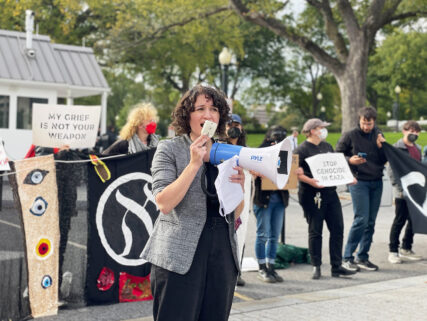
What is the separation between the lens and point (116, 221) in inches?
223

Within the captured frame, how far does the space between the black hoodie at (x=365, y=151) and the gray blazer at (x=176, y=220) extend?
502 cm

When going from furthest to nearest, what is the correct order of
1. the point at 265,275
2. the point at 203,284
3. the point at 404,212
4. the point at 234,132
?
the point at 404,212 → the point at 265,275 → the point at 234,132 → the point at 203,284

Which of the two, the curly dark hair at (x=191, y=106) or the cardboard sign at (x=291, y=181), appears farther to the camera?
the cardboard sign at (x=291, y=181)

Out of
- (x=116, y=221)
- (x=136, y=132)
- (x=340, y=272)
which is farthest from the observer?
(x=340, y=272)

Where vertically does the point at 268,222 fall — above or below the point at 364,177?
below

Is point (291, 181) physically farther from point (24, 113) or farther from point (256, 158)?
point (24, 113)

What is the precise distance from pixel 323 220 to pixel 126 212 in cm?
268

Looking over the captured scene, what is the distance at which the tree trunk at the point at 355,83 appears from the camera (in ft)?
63.2

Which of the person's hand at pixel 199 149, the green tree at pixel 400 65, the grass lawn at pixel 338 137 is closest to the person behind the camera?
the person's hand at pixel 199 149

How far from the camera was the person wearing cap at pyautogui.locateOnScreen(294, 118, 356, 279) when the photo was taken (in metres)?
7.17

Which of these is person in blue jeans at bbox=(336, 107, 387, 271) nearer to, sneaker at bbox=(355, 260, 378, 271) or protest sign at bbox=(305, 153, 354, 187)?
sneaker at bbox=(355, 260, 378, 271)

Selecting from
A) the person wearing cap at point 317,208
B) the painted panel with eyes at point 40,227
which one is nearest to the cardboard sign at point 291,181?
the person wearing cap at point 317,208

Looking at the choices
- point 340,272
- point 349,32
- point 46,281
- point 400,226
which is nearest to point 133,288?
point 46,281

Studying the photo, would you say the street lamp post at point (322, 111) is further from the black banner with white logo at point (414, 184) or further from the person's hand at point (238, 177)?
the person's hand at point (238, 177)
